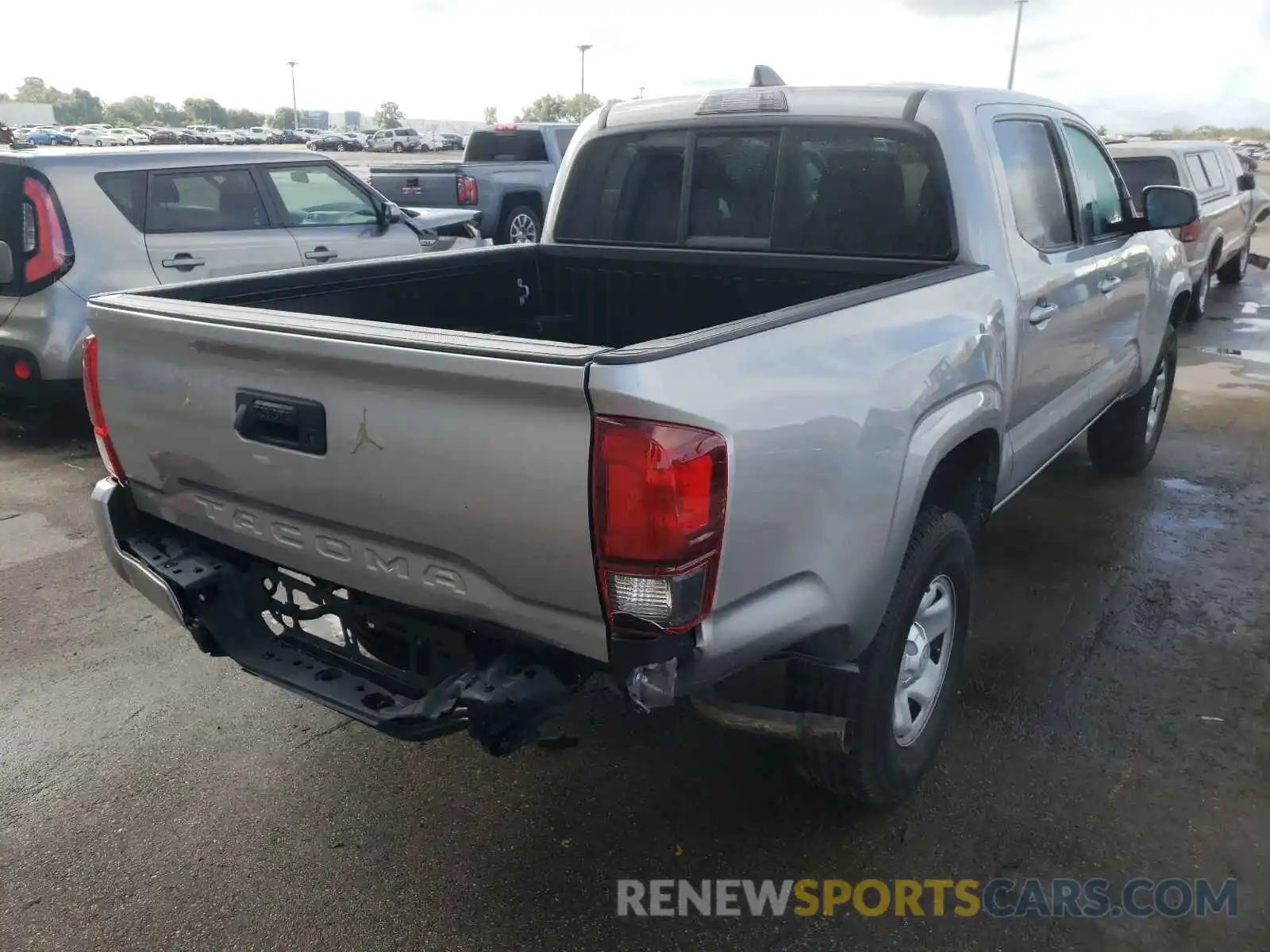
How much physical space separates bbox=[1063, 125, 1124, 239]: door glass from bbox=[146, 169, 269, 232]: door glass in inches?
203

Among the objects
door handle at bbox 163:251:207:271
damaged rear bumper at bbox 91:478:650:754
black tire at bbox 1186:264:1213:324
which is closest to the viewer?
damaged rear bumper at bbox 91:478:650:754

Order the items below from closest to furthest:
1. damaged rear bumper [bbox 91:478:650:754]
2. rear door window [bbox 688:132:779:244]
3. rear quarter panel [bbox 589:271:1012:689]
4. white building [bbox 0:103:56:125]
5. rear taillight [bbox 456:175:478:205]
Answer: rear quarter panel [bbox 589:271:1012:689]
damaged rear bumper [bbox 91:478:650:754]
rear door window [bbox 688:132:779:244]
rear taillight [bbox 456:175:478:205]
white building [bbox 0:103:56:125]

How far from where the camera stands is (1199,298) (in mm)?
10781

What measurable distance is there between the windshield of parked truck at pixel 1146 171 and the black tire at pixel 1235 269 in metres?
3.98

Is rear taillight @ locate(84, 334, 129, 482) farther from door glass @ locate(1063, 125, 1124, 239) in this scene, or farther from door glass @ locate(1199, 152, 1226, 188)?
door glass @ locate(1199, 152, 1226, 188)

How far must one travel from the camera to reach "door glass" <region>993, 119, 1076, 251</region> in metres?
3.69

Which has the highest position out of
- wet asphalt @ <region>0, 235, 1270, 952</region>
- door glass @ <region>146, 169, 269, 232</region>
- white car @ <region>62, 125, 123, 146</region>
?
white car @ <region>62, 125, 123, 146</region>

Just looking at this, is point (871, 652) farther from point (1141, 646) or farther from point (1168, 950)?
point (1141, 646)

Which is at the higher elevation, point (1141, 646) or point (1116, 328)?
point (1116, 328)

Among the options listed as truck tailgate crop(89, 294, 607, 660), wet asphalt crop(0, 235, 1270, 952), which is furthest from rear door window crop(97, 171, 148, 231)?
truck tailgate crop(89, 294, 607, 660)

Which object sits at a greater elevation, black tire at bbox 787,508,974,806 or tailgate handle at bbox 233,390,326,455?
tailgate handle at bbox 233,390,326,455

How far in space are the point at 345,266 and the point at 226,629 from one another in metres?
1.39

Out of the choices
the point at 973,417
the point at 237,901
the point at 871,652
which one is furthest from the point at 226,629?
the point at 973,417

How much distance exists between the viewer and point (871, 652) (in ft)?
8.62
